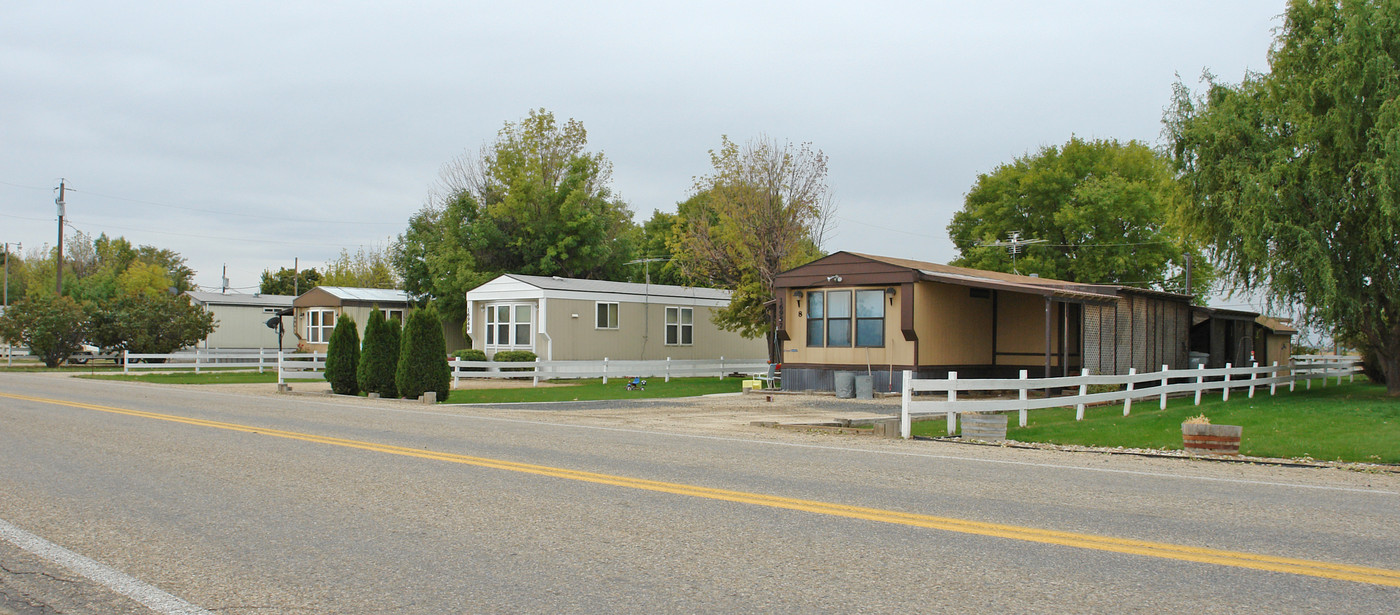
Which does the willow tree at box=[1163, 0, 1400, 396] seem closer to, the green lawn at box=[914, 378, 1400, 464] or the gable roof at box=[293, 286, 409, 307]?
the green lawn at box=[914, 378, 1400, 464]

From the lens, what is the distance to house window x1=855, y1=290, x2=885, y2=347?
23766mm

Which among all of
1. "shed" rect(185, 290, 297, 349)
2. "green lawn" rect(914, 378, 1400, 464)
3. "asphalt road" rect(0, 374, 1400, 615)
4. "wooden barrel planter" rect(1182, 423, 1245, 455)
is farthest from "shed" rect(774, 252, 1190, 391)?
"shed" rect(185, 290, 297, 349)

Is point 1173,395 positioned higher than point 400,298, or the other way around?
point 400,298

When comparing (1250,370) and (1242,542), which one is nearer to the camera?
(1242,542)

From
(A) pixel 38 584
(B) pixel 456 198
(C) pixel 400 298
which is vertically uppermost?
(B) pixel 456 198

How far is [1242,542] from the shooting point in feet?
20.1

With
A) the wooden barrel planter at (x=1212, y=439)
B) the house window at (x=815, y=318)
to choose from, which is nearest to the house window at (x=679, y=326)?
the house window at (x=815, y=318)

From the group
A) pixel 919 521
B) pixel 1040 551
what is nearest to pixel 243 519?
pixel 919 521

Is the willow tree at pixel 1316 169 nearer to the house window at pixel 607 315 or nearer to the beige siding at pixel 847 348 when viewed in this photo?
the beige siding at pixel 847 348

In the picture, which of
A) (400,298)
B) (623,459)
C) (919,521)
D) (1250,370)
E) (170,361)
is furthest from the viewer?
(400,298)

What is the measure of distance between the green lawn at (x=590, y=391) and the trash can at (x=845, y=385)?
3901mm

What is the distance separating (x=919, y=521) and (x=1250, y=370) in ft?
70.1

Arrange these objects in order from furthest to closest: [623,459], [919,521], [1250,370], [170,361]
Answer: [170,361], [1250,370], [623,459], [919,521]

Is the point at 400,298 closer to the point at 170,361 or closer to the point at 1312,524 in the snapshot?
the point at 170,361
